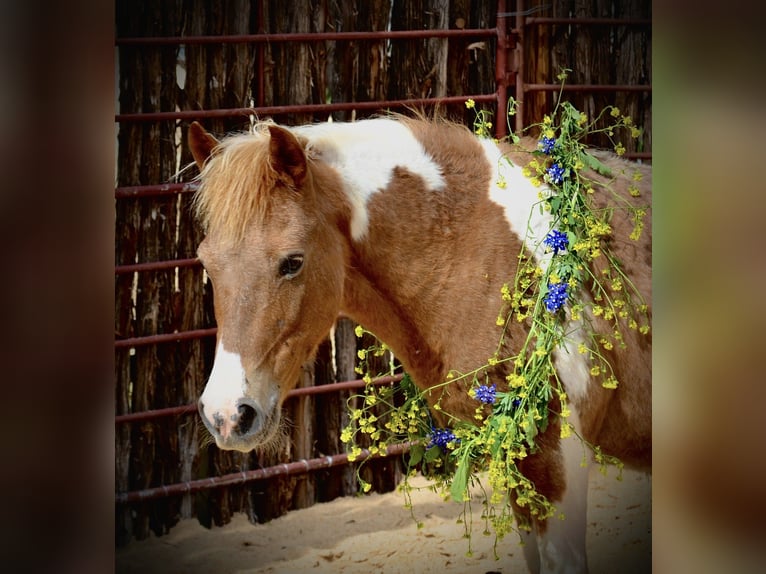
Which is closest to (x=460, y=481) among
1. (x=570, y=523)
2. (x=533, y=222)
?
(x=570, y=523)

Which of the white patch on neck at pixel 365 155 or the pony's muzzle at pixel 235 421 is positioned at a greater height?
the white patch on neck at pixel 365 155

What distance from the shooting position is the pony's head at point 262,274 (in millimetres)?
1769

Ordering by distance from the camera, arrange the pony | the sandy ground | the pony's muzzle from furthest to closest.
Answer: the sandy ground
the pony
the pony's muzzle

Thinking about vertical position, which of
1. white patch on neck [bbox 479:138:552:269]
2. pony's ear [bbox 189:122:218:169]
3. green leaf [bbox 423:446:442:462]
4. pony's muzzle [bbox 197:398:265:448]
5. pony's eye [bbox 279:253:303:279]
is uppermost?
pony's ear [bbox 189:122:218:169]

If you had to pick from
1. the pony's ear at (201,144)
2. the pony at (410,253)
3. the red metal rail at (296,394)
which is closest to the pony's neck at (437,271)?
the pony at (410,253)

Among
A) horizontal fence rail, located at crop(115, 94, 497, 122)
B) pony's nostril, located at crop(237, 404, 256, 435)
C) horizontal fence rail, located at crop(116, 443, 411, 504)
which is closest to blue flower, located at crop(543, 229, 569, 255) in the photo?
horizontal fence rail, located at crop(115, 94, 497, 122)

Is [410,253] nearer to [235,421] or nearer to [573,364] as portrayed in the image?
[573,364]

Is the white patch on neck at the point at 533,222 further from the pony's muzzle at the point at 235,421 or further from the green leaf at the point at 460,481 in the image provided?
the pony's muzzle at the point at 235,421

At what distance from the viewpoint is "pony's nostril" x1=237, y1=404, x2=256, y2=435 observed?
5.74ft

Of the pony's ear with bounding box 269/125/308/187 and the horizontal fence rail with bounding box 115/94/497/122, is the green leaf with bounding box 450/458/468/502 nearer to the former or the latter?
the pony's ear with bounding box 269/125/308/187

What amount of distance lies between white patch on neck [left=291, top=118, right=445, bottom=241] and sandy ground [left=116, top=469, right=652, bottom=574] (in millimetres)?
931

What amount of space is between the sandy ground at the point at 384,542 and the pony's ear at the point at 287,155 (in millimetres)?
1089
